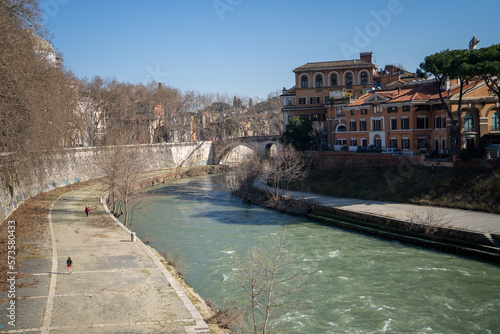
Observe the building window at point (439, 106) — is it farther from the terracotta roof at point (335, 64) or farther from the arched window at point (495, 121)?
the terracotta roof at point (335, 64)

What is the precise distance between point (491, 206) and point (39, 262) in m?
24.4

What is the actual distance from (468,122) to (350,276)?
21.1 meters

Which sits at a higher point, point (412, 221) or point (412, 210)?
point (412, 210)

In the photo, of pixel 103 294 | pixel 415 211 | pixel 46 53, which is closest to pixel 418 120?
pixel 415 211

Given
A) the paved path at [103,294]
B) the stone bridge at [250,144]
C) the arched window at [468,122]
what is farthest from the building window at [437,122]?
the stone bridge at [250,144]

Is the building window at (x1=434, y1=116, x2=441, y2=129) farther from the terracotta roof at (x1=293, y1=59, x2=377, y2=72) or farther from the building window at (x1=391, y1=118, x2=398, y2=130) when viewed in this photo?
the terracotta roof at (x1=293, y1=59, x2=377, y2=72)

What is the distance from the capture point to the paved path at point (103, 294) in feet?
41.1

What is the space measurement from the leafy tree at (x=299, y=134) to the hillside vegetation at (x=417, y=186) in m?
9.15

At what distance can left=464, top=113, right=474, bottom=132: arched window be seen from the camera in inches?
1375

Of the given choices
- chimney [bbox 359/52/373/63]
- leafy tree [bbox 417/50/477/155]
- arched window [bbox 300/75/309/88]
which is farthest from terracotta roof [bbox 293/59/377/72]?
leafy tree [bbox 417/50/477/155]

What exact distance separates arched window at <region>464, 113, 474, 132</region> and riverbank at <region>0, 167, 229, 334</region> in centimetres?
2627

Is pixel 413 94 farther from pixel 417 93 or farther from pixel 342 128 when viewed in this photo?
pixel 342 128

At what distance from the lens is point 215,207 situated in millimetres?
38406

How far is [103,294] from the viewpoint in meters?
14.8
